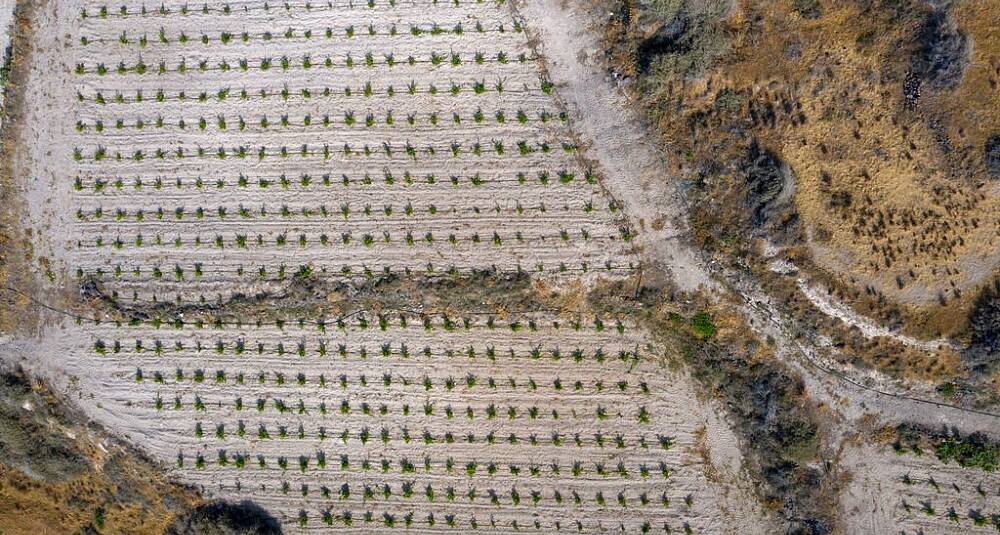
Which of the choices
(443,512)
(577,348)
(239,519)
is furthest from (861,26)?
(239,519)

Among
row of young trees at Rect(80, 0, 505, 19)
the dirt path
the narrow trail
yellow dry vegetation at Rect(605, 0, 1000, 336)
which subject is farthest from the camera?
row of young trees at Rect(80, 0, 505, 19)

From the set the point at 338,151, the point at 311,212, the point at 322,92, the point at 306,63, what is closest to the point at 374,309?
the point at 311,212

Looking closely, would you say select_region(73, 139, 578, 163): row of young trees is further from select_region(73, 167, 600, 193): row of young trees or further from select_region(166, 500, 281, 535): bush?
select_region(166, 500, 281, 535): bush

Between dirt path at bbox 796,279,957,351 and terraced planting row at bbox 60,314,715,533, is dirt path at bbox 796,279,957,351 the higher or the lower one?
the higher one

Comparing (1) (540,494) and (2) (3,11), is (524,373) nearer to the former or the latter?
(1) (540,494)

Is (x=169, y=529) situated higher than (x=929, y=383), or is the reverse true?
(x=929, y=383)

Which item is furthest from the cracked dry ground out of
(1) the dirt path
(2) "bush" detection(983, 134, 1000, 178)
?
(2) "bush" detection(983, 134, 1000, 178)
